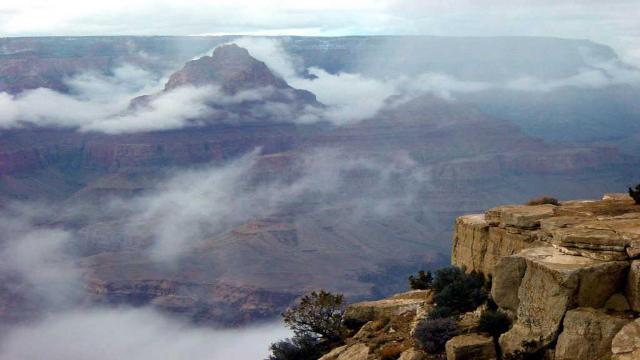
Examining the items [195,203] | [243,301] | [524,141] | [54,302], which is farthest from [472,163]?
[54,302]

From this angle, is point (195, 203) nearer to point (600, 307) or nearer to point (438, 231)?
point (438, 231)

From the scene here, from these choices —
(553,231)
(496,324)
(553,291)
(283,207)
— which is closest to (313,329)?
(496,324)

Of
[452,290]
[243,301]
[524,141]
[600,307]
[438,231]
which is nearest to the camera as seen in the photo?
[600,307]

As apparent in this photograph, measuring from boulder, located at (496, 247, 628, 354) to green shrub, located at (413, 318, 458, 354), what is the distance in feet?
4.50

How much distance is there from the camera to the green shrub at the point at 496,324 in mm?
16469

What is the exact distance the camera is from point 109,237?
151875mm

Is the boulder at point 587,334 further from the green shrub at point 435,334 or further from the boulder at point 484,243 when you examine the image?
the boulder at point 484,243

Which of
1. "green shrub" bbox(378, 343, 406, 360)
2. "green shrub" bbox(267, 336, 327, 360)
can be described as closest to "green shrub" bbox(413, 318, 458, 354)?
"green shrub" bbox(378, 343, 406, 360)

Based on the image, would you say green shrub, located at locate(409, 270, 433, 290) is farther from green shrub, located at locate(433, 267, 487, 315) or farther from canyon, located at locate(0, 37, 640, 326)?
canyon, located at locate(0, 37, 640, 326)

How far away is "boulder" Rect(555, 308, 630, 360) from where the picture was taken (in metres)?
14.0

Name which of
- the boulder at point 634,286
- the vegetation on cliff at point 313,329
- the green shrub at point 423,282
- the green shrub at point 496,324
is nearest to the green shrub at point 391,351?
the green shrub at point 496,324

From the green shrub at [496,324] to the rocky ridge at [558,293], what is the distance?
0.57 ft

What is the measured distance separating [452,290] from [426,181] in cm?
15341

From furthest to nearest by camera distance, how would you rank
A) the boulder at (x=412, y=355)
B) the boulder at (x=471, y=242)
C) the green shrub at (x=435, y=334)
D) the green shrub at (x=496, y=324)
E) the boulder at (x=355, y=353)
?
the boulder at (x=471, y=242) < the boulder at (x=355, y=353) < the boulder at (x=412, y=355) < the green shrub at (x=435, y=334) < the green shrub at (x=496, y=324)
